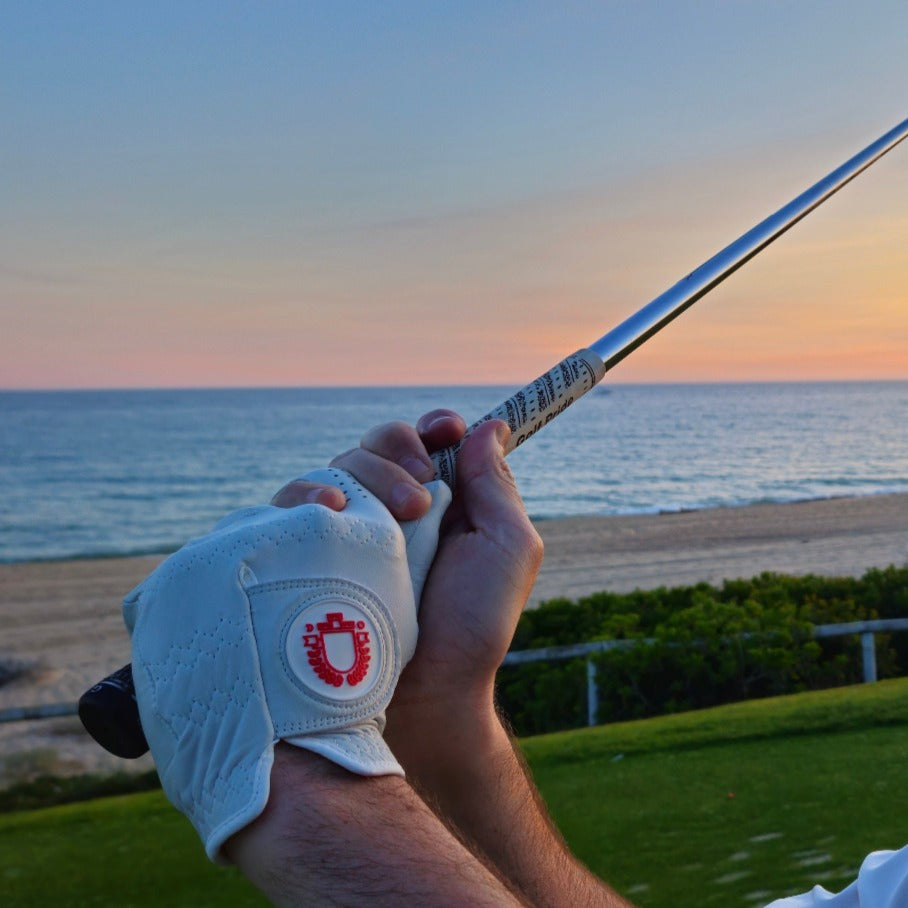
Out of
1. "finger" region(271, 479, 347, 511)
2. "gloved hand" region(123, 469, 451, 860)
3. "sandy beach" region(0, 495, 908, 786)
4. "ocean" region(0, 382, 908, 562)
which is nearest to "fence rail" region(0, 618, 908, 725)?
"sandy beach" region(0, 495, 908, 786)

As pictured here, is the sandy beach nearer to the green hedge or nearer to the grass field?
the green hedge

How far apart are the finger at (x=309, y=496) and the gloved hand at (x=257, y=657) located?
0.21 ft

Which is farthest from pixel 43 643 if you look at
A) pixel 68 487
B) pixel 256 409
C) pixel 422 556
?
pixel 256 409

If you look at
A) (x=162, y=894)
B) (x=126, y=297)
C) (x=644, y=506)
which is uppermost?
(x=126, y=297)

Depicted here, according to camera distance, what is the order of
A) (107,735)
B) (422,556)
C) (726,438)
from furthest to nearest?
(726,438) → (422,556) → (107,735)

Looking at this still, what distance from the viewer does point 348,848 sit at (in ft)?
2.95

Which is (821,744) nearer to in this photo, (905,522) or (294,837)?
(294,837)

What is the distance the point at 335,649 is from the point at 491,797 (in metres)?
0.48

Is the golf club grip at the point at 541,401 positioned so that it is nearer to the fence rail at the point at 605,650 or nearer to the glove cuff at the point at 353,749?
the glove cuff at the point at 353,749

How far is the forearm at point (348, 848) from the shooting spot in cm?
89

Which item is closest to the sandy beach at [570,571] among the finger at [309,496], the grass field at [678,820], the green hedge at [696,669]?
the green hedge at [696,669]

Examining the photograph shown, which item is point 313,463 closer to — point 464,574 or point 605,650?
point 605,650

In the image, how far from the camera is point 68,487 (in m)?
43.9

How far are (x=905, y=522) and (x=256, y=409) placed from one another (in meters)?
85.3
